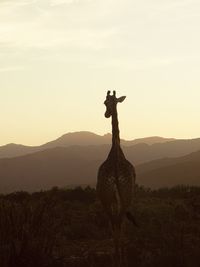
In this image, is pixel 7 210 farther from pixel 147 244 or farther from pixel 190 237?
pixel 190 237

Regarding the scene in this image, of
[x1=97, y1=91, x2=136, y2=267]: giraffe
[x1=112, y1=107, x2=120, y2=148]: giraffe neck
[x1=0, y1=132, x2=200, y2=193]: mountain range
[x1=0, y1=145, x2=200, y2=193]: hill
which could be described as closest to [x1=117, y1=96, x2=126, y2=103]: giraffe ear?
[x1=97, y1=91, x2=136, y2=267]: giraffe

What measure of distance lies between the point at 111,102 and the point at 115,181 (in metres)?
1.28

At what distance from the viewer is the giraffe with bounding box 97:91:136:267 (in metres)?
10.5

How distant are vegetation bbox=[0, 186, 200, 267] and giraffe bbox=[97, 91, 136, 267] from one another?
1019mm

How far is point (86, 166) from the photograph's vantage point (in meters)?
125

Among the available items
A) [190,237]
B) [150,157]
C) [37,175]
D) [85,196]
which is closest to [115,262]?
[190,237]

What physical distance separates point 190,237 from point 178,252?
10.6ft

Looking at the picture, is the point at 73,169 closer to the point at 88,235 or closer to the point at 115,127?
the point at 88,235

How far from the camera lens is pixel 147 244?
1433cm

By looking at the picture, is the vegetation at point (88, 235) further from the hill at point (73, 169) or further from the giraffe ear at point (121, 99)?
the hill at point (73, 169)

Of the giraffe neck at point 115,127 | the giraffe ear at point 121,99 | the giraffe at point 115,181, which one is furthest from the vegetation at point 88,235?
the giraffe ear at point 121,99

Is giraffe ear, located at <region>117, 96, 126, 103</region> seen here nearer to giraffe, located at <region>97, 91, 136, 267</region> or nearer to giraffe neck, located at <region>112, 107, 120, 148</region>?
giraffe, located at <region>97, 91, 136, 267</region>

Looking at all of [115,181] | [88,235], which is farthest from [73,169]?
[115,181]

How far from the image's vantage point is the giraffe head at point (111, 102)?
10.8 metres
